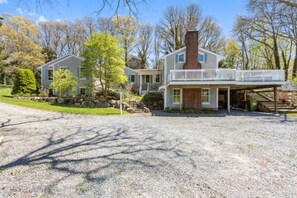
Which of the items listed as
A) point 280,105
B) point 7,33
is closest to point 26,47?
point 7,33

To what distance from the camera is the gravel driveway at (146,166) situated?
350cm

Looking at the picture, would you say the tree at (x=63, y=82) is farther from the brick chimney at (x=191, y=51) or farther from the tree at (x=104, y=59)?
the brick chimney at (x=191, y=51)

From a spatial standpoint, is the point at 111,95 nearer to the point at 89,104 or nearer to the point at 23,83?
the point at 89,104

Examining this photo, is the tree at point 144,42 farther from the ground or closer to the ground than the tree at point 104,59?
farther from the ground

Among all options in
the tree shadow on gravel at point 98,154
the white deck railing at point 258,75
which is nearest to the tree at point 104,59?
the white deck railing at point 258,75

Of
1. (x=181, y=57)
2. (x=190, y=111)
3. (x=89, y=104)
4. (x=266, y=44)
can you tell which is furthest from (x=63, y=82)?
(x=266, y=44)

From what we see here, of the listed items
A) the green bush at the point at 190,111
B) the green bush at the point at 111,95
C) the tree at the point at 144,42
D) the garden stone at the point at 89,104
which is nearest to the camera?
the green bush at the point at 190,111

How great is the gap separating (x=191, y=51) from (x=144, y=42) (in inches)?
777

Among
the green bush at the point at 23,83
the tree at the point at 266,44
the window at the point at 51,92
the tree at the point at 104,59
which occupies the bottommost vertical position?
the window at the point at 51,92

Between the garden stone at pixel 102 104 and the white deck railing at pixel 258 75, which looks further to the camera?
the garden stone at pixel 102 104

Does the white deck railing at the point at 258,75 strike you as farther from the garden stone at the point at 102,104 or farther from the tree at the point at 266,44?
the garden stone at the point at 102,104

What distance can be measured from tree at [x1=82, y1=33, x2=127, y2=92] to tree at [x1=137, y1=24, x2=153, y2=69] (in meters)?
16.9

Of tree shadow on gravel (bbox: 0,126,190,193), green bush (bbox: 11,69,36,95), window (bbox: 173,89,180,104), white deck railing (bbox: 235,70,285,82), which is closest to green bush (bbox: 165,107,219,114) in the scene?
window (bbox: 173,89,180,104)

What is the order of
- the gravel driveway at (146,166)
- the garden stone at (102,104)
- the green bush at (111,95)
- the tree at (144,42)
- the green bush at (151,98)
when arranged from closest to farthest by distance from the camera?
the gravel driveway at (146,166) → the garden stone at (102,104) → the green bush at (111,95) → the green bush at (151,98) → the tree at (144,42)
